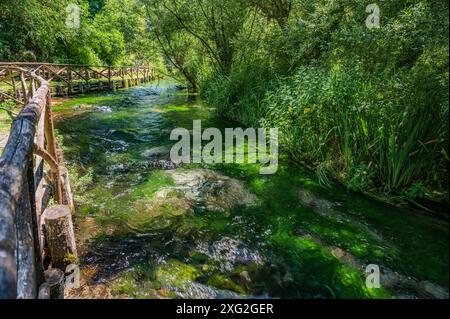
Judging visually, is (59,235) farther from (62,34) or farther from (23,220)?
(62,34)

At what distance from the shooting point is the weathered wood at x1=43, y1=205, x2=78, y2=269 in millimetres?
3086

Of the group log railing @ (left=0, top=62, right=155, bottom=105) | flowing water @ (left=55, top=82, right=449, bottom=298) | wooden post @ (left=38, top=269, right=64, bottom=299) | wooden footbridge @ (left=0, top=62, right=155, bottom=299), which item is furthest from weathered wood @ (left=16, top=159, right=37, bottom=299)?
log railing @ (left=0, top=62, right=155, bottom=105)

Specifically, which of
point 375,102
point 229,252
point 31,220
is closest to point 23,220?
point 31,220

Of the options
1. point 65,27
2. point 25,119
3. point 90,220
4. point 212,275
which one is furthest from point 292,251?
point 65,27

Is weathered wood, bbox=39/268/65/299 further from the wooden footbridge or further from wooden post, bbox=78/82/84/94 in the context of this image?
wooden post, bbox=78/82/84/94

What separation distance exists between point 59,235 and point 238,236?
212 centimetres

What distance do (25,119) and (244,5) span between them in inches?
410

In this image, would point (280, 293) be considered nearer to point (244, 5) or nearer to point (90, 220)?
point (90, 220)

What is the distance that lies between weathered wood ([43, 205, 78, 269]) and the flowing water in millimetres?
280

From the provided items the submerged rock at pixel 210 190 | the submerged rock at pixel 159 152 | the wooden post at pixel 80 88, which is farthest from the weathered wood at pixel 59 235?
the wooden post at pixel 80 88

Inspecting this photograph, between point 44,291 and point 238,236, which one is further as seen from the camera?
point 238,236

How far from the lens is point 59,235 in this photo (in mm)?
3160

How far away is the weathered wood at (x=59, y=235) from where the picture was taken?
3086 millimetres

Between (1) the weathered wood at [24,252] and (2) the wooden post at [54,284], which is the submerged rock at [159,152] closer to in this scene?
(2) the wooden post at [54,284]
